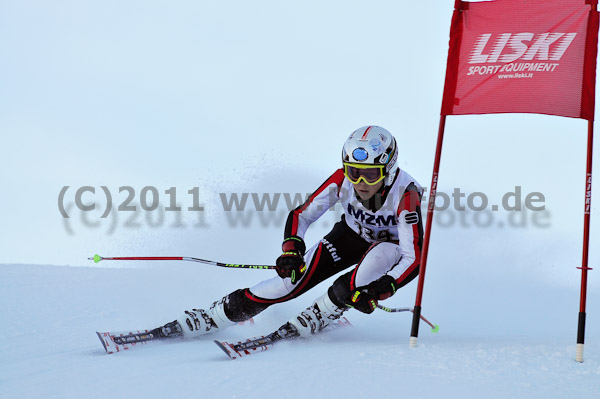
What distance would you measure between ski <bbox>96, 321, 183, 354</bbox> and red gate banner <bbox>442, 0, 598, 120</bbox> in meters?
2.94

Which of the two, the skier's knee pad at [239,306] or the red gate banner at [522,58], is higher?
the red gate banner at [522,58]

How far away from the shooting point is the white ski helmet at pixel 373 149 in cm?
455

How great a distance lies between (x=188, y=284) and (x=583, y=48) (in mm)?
5015

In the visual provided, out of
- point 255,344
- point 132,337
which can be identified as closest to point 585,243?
point 255,344

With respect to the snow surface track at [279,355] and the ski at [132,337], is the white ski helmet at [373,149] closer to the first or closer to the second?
the snow surface track at [279,355]

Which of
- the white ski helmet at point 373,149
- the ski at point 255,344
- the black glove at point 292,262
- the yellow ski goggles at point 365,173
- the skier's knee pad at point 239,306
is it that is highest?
the white ski helmet at point 373,149

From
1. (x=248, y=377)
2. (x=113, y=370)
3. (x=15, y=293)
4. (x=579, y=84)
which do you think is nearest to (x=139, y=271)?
(x=15, y=293)

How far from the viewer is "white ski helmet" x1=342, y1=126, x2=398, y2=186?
455cm

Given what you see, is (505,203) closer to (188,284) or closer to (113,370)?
(188,284)

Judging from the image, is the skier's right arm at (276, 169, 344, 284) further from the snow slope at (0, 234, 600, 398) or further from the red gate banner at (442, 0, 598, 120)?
the red gate banner at (442, 0, 598, 120)

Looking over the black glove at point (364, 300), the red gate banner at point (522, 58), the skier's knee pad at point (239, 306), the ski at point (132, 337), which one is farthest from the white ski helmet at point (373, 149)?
the ski at point (132, 337)

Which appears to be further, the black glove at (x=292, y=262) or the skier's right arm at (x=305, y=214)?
the skier's right arm at (x=305, y=214)

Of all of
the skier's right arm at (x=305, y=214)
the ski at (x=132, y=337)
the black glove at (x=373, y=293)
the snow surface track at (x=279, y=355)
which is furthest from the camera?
the skier's right arm at (x=305, y=214)

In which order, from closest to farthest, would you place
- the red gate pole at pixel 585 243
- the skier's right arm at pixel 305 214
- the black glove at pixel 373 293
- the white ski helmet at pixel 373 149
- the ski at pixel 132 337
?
the red gate pole at pixel 585 243 → the ski at pixel 132 337 → the black glove at pixel 373 293 → the white ski helmet at pixel 373 149 → the skier's right arm at pixel 305 214
